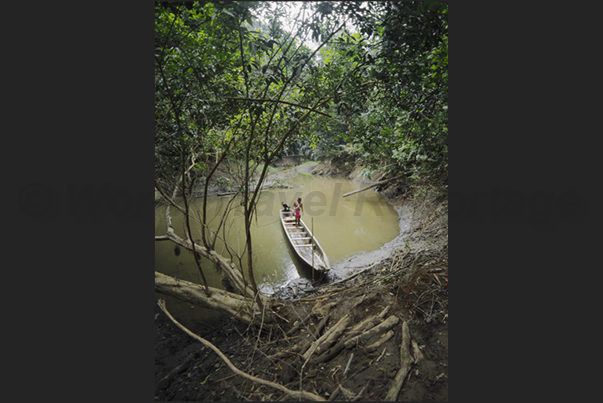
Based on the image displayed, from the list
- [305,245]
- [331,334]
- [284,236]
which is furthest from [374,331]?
[284,236]

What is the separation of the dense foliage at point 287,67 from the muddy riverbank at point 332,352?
1.84m

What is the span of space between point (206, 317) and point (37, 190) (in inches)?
134

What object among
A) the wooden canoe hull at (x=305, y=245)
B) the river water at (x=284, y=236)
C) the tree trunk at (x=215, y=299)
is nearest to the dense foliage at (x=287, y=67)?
the river water at (x=284, y=236)

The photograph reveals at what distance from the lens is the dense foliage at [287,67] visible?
1.92 metres

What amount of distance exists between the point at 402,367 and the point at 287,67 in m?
2.55

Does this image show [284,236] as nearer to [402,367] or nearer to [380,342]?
[380,342]

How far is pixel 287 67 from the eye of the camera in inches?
90.2

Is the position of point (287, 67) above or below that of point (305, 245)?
above

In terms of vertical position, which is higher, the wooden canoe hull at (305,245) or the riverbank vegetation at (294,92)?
the riverbank vegetation at (294,92)

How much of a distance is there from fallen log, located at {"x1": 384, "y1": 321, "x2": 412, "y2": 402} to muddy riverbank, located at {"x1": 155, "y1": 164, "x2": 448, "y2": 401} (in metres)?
0.02

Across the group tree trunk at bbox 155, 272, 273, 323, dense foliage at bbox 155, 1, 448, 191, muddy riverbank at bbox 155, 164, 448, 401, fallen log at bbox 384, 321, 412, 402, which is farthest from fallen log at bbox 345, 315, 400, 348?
dense foliage at bbox 155, 1, 448, 191

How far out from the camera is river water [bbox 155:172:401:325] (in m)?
5.80

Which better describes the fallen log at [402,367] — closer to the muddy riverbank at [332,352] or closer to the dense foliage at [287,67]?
the muddy riverbank at [332,352]

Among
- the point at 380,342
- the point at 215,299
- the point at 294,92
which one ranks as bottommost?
the point at 215,299
